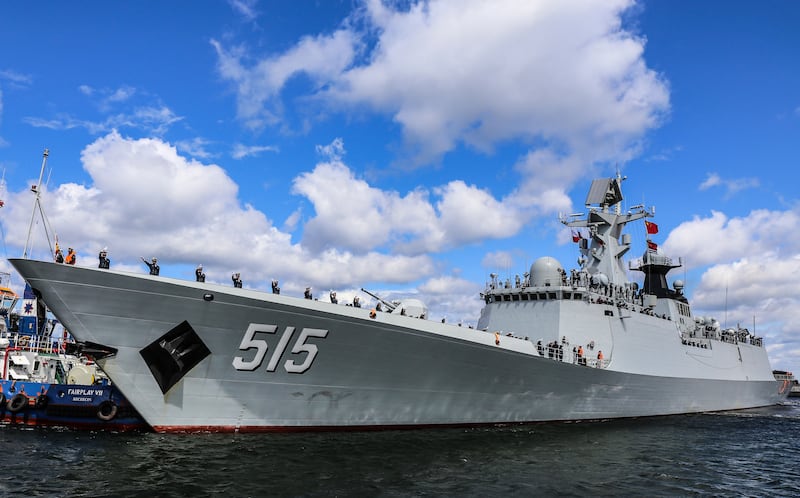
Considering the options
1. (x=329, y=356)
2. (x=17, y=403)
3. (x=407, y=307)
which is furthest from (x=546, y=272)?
(x=17, y=403)

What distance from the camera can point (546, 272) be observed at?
66.8 feet

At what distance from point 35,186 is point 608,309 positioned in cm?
1906

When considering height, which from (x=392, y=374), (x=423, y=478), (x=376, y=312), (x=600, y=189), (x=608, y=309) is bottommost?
(x=423, y=478)

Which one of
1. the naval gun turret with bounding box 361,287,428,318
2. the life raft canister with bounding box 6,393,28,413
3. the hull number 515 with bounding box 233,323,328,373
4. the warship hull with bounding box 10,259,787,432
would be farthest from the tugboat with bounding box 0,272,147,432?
the naval gun turret with bounding box 361,287,428,318

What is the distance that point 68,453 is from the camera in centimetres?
1145

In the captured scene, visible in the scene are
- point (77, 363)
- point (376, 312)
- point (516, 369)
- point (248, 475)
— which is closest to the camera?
point (248, 475)

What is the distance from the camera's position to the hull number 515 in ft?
40.3

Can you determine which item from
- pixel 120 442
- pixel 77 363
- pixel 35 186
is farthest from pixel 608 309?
pixel 77 363

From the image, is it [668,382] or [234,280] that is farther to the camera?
[668,382]

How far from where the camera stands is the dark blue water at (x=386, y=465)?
9.30 m

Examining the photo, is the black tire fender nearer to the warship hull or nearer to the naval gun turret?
the warship hull

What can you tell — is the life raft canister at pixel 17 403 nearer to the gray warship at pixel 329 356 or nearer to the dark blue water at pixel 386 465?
the dark blue water at pixel 386 465

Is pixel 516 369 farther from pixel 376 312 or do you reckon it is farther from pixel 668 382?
pixel 668 382

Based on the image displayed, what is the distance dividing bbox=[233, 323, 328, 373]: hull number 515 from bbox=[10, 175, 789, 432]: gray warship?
3cm
